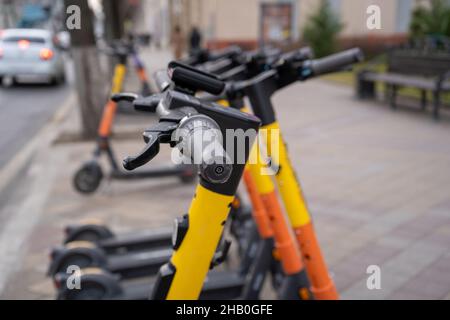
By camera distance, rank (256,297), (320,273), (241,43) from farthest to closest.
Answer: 1. (241,43)
2. (256,297)
3. (320,273)

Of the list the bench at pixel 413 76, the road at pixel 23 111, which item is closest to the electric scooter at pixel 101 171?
the road at pixel 23 111

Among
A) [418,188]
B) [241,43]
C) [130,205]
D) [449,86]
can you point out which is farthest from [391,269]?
[241,43]

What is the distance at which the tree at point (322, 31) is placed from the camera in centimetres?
1889

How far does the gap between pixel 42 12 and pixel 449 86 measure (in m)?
45.1

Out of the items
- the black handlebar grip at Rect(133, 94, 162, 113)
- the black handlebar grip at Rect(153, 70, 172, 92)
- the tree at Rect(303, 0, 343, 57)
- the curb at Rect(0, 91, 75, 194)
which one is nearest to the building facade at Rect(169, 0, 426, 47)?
the tree at Rect(303, 0, 343, 57)

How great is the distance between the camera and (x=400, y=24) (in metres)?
22.6

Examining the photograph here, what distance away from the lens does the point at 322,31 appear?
62.0 ft

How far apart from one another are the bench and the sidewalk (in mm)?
586

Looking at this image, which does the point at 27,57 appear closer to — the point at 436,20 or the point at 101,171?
the point at 101,171

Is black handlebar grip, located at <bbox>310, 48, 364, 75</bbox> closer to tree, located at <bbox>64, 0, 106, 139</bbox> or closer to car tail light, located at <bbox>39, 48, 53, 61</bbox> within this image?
tree, located at <bbox>64, 0, 106, 139</bbox>

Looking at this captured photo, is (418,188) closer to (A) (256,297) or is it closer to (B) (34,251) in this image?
(A) (256,297)

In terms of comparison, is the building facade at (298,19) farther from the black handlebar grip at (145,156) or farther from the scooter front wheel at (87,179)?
the black handlebar grip at (145,156)

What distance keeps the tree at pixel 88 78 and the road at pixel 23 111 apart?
114 cm

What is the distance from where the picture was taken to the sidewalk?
11.1 ft
